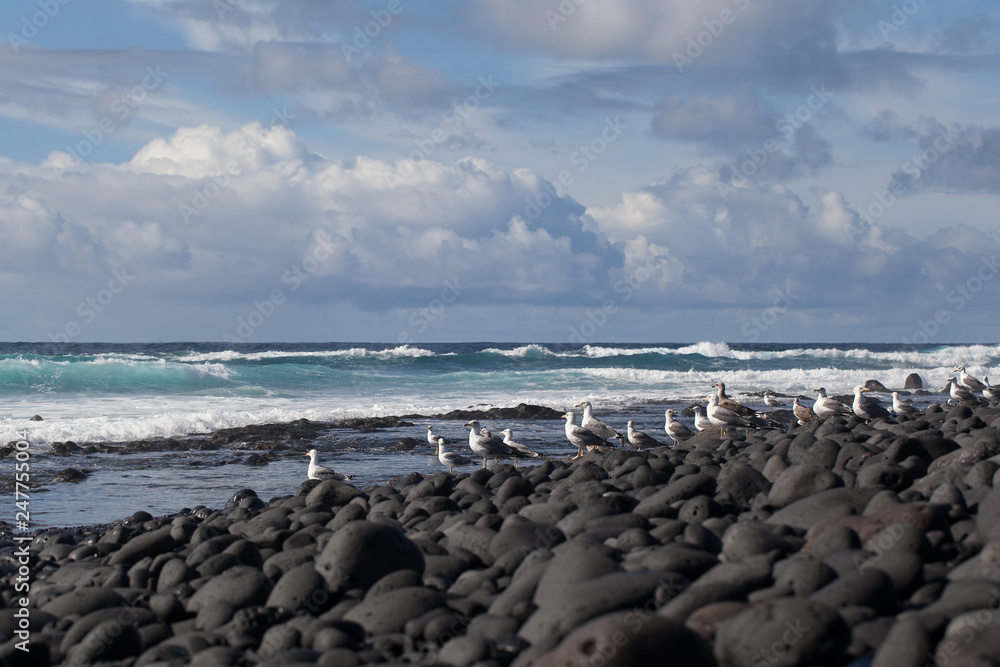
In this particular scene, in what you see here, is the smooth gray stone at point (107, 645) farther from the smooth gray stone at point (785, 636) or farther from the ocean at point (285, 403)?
the ocean at point (285, 403)

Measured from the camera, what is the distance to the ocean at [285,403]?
12.6m

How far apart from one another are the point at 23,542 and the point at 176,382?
22.3 meters

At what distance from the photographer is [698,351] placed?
2272 inches

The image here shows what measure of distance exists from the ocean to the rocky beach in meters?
4.25

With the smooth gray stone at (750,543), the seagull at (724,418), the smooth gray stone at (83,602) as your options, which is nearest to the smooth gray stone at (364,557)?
the smooth gray stone at (83,602)

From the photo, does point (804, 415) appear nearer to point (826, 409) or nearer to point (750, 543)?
point (826, 409)

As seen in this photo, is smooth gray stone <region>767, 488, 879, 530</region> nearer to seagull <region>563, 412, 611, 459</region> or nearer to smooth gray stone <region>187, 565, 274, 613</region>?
smooth gray stone <region>187, 565, 274, 613</region>

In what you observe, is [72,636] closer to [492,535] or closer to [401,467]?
[492,535]

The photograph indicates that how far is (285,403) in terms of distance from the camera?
975 inches

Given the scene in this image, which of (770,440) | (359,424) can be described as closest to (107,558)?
(770,440)

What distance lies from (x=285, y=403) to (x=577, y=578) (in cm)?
2111

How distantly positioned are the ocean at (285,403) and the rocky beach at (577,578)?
13.9 feet

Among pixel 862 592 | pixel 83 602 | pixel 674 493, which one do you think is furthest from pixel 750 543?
pixel 83 602

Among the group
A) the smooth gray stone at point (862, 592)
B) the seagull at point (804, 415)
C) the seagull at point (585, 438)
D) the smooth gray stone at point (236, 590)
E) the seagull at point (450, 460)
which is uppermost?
the smooth gray stone at point (862, 592)
